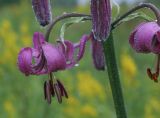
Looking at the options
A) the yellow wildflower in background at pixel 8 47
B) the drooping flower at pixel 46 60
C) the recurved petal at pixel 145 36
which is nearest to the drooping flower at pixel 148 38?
the recurved petal at pixel 145 36

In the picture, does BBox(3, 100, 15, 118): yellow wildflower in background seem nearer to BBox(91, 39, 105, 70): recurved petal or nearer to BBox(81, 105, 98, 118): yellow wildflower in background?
BBox(81, 105, 98, 118): yellow wildflower in background

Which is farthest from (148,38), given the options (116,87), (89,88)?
(89,88)

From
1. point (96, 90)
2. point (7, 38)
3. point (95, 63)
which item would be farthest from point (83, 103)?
point (95, 63)

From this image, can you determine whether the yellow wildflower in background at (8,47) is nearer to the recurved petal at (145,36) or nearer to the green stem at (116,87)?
the green stem at (116,87)

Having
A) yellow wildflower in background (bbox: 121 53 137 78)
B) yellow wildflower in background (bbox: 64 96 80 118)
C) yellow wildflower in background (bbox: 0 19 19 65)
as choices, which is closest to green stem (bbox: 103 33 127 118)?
yellow wildflower in background (bbox: 64 96 80 118)

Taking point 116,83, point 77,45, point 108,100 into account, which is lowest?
point 108,100

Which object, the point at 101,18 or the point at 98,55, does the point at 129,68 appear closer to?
the point at 98,55

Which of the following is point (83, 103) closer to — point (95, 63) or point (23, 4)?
point (95, 63)
